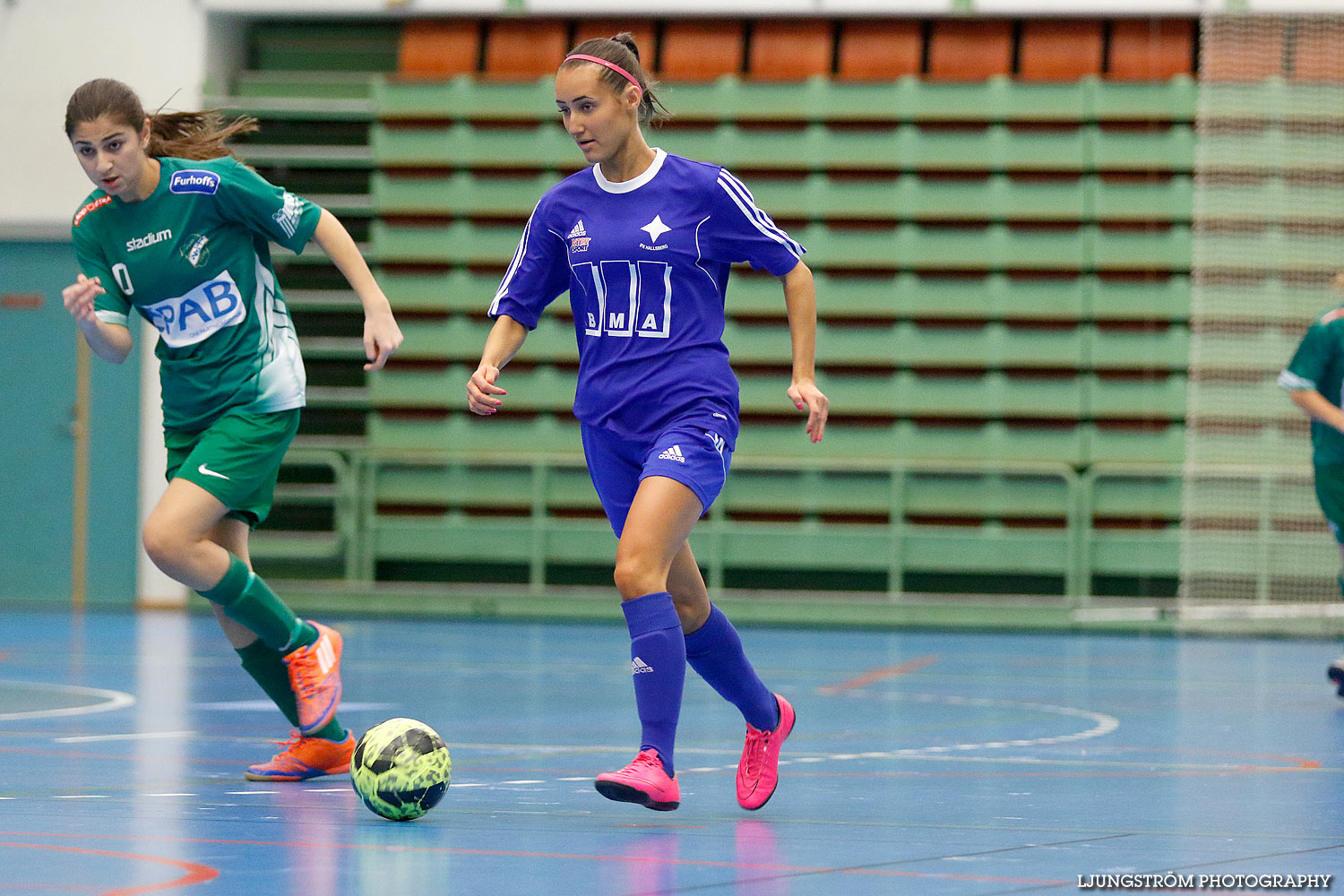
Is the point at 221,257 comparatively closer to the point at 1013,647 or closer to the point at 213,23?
the point at 1013,647

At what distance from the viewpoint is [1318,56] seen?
41.2 ft

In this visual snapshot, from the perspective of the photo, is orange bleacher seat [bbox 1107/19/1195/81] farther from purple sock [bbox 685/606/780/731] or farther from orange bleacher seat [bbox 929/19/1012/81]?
purple sock [bbox 685/606/780/731]

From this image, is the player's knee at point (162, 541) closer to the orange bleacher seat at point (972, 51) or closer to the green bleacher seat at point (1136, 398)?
the green bleacher seat at point (1136, 398)

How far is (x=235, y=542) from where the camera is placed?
5.17 m

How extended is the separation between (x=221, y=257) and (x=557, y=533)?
812 cm

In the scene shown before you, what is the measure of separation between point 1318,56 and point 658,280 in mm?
9518

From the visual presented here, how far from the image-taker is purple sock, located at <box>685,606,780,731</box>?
4520 mm

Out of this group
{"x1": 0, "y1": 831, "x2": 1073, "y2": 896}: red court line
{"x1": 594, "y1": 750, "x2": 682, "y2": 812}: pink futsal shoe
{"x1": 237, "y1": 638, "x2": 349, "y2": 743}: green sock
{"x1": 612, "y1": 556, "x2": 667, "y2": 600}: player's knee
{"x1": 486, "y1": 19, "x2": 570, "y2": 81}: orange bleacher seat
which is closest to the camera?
{"x1": 0, "y1": 831, "x2": 1073, "y2": 896}: red court line

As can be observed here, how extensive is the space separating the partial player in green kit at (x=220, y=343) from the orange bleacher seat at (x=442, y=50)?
28.1 feet

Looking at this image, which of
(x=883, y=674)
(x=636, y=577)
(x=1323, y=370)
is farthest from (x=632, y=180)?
(x=883, y=674)

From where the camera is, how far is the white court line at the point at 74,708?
260 inches

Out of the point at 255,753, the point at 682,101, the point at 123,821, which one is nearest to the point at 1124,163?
the point at 682,101

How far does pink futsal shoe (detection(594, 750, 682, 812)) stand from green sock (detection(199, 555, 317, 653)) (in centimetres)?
126

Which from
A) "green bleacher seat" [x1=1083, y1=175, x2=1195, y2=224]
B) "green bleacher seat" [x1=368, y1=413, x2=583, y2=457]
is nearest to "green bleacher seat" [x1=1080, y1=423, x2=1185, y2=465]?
"green bleacher seat" [x1=1083, y1=175, x2=1195, y2=224]
